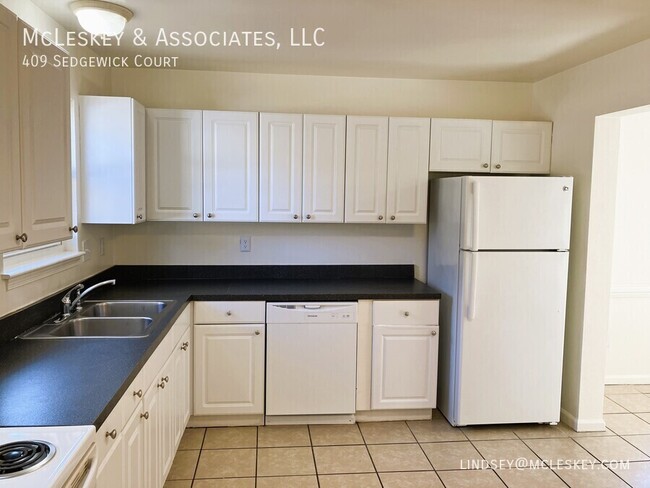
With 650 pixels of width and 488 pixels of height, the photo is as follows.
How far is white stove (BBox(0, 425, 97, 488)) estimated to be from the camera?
3.61 feet

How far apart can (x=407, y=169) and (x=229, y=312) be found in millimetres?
1513

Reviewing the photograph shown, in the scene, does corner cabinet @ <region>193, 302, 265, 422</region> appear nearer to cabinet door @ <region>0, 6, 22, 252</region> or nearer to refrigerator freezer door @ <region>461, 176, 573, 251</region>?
refrigerator freezer door @ <region>461, 176, 573, 251</region>

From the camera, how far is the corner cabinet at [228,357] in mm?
3176

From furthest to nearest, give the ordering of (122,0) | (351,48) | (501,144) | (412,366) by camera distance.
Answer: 1. (501,144)
2. (412,366)
3. (351,48)
4. (122,0)

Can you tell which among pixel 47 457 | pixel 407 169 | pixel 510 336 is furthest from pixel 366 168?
pixel 47 457

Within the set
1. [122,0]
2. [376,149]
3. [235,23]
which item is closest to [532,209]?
[376,149]

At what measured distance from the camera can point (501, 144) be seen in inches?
141

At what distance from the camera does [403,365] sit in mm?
3330

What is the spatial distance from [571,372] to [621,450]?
525 mm

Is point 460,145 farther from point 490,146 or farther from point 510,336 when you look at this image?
point 510,336

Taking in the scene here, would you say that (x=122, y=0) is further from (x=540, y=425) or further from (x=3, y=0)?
(x=540, y=425)

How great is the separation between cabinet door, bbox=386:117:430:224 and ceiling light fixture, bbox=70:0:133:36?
176 cm

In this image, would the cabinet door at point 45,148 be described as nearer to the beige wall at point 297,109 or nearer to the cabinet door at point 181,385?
the cabinet door at point 181,385

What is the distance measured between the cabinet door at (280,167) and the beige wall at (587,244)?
5.91 feet
